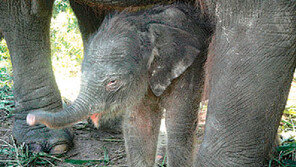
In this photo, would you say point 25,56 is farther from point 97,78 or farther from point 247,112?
point 247,112

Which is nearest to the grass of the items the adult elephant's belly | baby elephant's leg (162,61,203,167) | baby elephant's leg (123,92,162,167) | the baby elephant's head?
baby elephant's leg (123,92,162,167)

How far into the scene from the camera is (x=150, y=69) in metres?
1.76

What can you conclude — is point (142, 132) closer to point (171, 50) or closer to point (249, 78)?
point (171, 50)

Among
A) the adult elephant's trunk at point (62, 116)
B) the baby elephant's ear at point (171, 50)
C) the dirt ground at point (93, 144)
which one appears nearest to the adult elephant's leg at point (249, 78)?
the baby elephant's ear at point (171, 50)

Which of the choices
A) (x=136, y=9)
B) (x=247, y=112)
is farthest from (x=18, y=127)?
(x=247, y=112)

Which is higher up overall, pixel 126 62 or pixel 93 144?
pixel 126 62

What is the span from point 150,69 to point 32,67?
0.94m

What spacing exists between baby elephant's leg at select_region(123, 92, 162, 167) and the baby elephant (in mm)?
149

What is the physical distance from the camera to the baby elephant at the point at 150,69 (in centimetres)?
162

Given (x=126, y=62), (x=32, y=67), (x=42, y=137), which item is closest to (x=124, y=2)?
(x=126, y=62)

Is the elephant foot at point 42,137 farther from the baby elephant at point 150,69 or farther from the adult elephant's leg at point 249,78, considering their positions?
the adult elephant's leg at point 249,78

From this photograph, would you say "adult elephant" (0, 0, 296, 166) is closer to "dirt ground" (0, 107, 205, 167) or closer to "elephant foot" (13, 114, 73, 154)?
"dirt ground" (0, 107, 205, 167)

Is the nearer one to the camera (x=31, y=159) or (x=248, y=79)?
(x=248, y=79)

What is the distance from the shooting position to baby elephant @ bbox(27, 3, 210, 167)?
1617 mm
